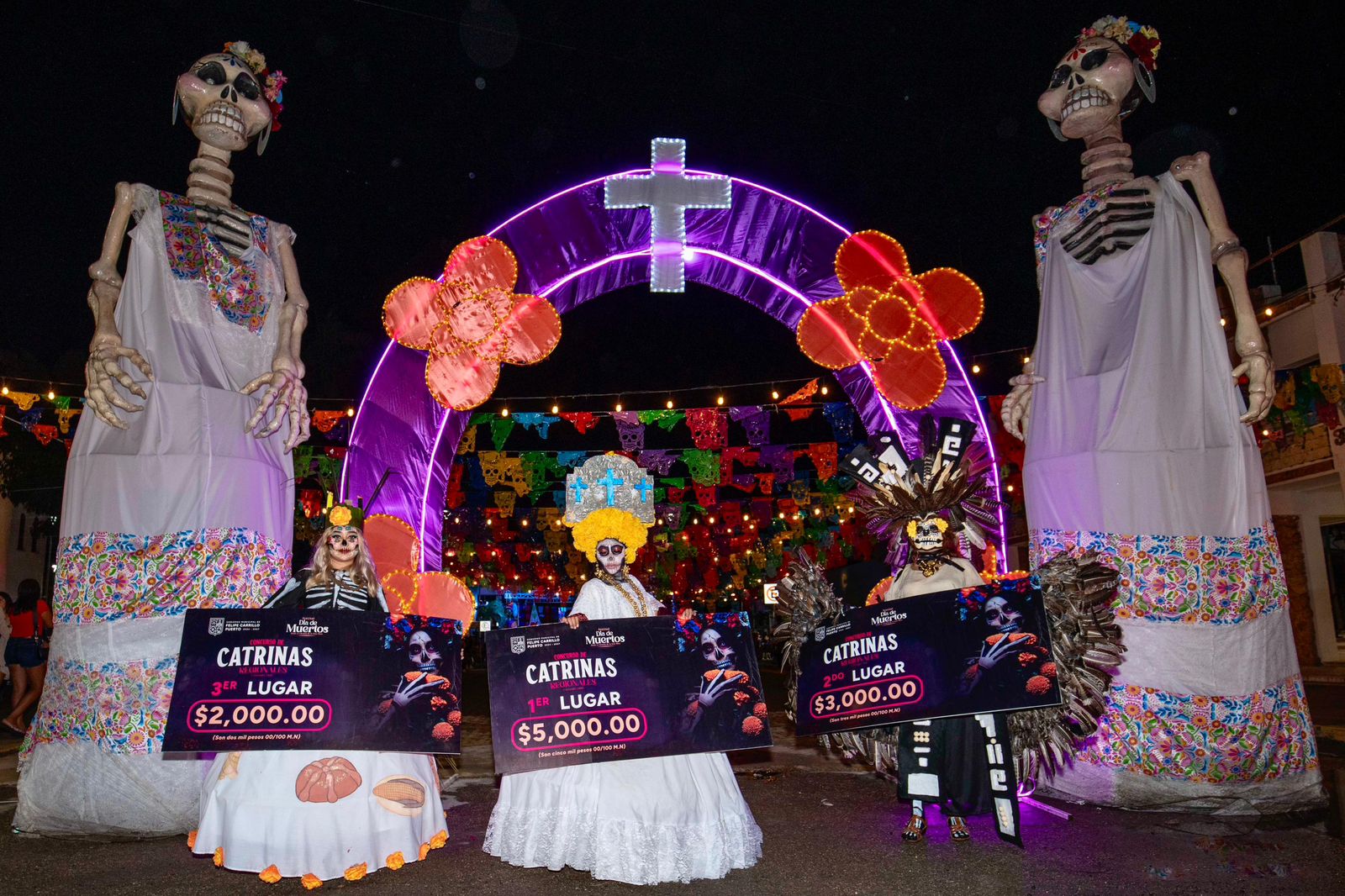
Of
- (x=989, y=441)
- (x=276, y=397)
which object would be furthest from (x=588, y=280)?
(x=989, y=441)

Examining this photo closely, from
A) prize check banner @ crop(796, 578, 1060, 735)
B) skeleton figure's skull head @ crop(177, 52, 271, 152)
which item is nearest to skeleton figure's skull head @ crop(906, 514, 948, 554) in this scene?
prize check banner @ crop(796, 578, 1060, 735)

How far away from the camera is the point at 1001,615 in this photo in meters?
4.96

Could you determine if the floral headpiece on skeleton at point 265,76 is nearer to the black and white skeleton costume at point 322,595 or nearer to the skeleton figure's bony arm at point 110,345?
the skeleton figure's bony arm at point 110,345

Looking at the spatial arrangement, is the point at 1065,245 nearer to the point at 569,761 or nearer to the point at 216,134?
the point at 569,761

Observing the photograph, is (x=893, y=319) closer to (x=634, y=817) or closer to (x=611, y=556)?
(x=611, y=556)

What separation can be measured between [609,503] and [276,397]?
2360 millimetres

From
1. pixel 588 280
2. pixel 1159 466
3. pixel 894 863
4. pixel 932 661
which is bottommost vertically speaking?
pixel 894 863

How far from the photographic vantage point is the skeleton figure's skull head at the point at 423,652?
15.4 feet

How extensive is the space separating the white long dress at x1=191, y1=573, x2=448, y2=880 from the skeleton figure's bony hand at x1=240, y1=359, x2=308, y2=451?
7.20 feet

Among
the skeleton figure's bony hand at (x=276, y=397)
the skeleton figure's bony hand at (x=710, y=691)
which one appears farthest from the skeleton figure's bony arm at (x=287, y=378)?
the skeleton figure's bony hand at (x=710, y=691)

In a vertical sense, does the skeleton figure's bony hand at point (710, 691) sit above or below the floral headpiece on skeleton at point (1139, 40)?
below

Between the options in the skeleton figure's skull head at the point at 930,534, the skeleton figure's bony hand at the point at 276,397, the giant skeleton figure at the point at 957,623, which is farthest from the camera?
the skeleton figure's bony hand at the point at 276,397

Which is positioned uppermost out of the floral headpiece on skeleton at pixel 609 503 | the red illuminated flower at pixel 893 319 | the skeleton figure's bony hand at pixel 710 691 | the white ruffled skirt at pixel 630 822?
the red illuminated flower at pixel 893 319

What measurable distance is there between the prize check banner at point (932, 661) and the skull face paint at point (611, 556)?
1.21 metres
